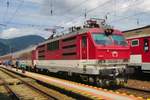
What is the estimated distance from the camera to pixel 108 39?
19.2 meters

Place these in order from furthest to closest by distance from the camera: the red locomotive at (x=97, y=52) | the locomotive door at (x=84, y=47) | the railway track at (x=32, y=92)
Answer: the locomotive door at (x=84, y=47)
the red locomotive at (x=97, y=52)
the railway track at (x=32, y=92)

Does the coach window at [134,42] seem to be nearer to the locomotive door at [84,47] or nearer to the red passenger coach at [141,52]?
the red passenger coach at [141,52]

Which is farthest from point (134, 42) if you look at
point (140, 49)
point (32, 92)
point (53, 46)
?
point (32, 92)

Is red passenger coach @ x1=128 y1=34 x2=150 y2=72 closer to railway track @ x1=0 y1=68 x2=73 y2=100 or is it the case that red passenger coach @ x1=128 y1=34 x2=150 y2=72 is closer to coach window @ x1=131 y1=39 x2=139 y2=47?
coach window @ x1=131 y1=39 x2=139 y2=47

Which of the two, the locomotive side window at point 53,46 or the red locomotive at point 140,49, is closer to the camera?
the red locomotive at point 140,49

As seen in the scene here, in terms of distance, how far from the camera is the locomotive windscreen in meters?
18.9

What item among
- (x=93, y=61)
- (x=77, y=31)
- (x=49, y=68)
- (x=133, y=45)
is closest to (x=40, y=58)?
(x=49, y=68)

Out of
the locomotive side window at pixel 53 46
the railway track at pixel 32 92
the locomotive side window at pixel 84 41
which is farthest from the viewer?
the locomotive side window at pixel 53 46

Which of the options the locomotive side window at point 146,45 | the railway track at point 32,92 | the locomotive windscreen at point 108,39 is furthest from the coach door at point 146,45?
the railway track at point 32,92

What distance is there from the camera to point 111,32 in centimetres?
1955

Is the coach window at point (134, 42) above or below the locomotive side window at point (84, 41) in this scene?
above

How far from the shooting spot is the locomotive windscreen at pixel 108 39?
18.9 meters

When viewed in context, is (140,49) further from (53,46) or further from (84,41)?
(84,41)

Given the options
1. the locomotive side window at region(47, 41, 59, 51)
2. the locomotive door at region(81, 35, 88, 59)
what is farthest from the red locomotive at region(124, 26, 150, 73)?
the locomotive door at region(81, 35, 88, 59)
